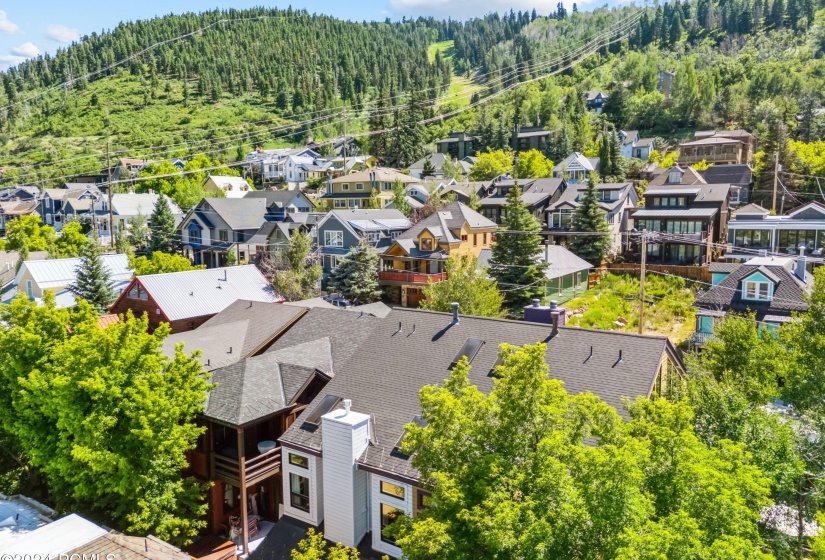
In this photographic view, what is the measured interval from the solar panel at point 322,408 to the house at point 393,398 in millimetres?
44

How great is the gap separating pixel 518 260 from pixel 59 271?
38803mm

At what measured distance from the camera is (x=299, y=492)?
2066 cm

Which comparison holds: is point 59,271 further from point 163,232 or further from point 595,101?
point 595,101

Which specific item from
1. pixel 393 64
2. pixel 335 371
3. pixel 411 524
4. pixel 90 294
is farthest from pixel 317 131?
pixel 411 524

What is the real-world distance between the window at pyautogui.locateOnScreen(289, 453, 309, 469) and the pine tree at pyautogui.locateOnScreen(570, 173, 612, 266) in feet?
139

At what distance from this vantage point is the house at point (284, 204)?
246ft

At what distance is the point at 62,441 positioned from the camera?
1964 cm

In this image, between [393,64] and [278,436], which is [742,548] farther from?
[393,64]

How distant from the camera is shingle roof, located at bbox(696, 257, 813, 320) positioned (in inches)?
1362

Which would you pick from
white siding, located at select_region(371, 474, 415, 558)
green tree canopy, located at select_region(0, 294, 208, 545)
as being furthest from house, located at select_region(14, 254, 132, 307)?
white siding, located at select_region(371, 474, 415, 558)

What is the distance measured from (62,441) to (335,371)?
10357 millimetres

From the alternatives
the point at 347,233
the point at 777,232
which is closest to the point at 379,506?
the point at 347,233

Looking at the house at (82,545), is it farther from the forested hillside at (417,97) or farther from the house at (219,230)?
the forested hillside at (417,97)

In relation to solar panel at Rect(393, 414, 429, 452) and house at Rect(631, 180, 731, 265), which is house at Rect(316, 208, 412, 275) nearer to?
house at Rect(631, 180, 731, 265)
